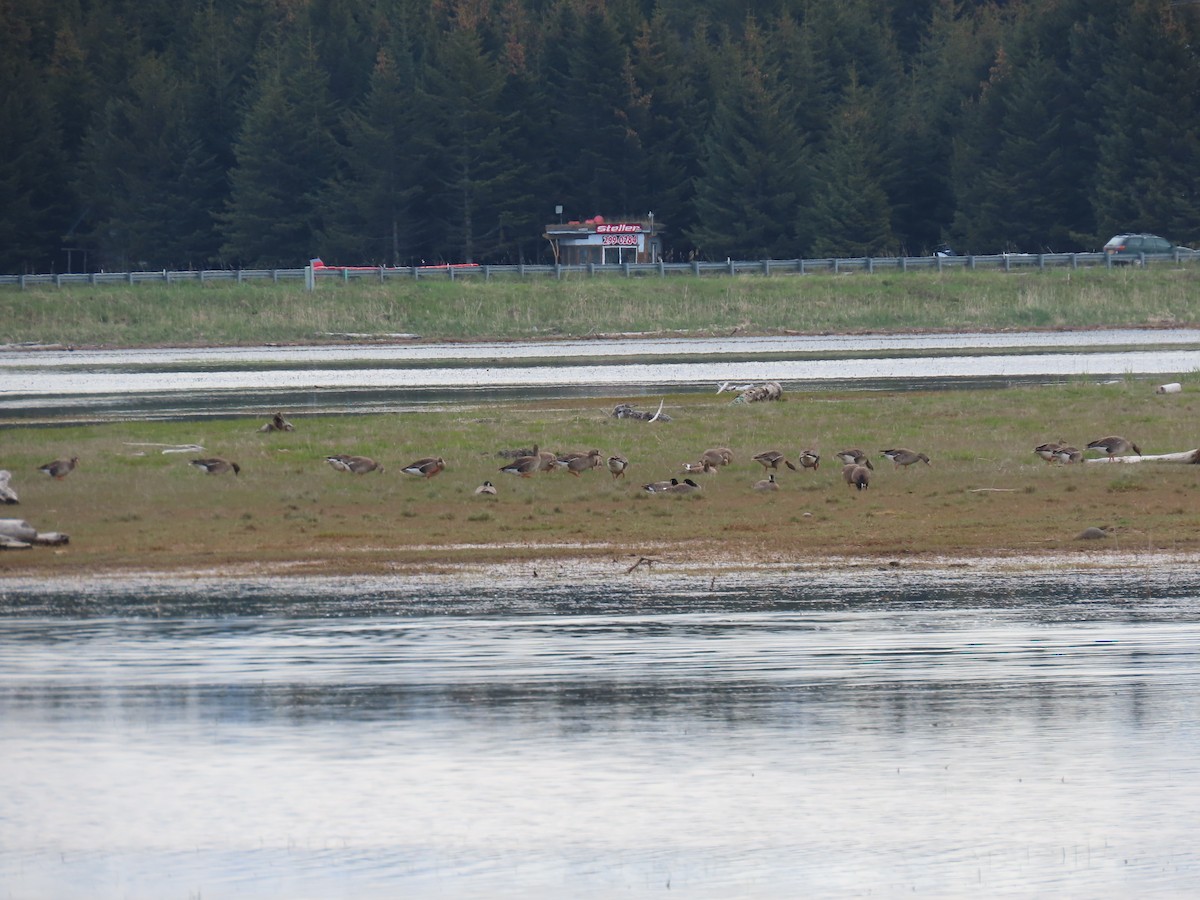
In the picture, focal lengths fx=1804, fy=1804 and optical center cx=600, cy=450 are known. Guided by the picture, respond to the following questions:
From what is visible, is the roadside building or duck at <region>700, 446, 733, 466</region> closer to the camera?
duck at <region>700, 446, 733, 466</region>

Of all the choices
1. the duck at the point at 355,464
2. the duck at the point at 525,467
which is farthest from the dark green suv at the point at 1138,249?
the duck at the point at 355,464

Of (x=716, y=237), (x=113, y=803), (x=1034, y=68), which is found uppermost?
(x=1034, y=68)

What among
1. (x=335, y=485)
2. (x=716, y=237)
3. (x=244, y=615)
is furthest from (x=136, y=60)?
(x=244, y=615)

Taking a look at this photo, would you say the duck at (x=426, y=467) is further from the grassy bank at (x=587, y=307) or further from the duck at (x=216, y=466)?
the grassy bank at (x=587, y=307)

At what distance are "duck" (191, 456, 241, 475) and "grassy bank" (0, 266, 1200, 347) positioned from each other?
4238cm

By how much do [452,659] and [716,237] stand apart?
260ft

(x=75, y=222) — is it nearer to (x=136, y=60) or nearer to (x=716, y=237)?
(x=136, y=60)

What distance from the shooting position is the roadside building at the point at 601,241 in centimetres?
8662

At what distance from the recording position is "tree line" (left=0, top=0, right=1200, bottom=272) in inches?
3617

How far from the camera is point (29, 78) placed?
320 ft

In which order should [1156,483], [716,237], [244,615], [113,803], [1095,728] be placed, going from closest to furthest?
[113,803] < [1095,728] < [244,615] < [1156,483] < [716,237]

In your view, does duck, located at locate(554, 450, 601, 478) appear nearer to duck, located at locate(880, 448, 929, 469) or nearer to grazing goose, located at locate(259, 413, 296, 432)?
duck, located at locate(880, 448, 929, 469)

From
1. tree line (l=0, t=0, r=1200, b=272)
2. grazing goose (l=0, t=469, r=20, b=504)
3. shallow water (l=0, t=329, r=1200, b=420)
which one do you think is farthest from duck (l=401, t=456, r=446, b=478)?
tree line (l=0, t=0, r=1200, b=272)

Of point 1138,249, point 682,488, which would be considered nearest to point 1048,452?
point 682,488
